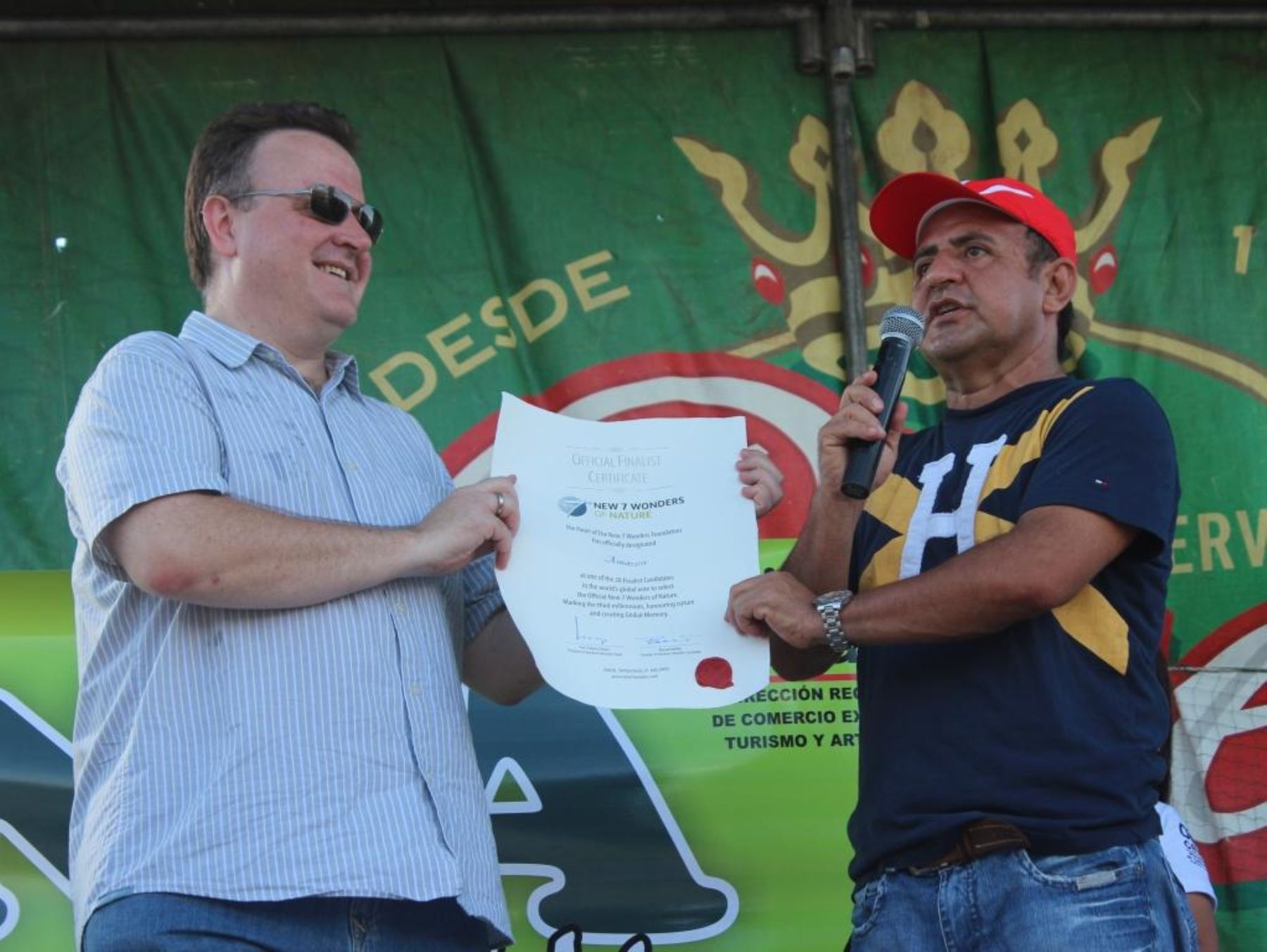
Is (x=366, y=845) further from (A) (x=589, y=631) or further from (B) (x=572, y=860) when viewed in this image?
(B) (x=572, y=860)

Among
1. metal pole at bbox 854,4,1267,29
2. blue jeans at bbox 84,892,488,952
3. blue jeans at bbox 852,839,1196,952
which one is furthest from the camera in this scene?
metal pole at bbox 854,4,1267,29

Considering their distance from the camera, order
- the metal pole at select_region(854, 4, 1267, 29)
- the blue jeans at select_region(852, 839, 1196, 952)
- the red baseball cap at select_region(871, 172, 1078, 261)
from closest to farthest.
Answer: the blue jeans at select_region(852, 839, 1196, 952)
the red baseball cap at select_region(871, 172, 1078, 261)
the metal pole at select_region(854, 4, 1267, 29)

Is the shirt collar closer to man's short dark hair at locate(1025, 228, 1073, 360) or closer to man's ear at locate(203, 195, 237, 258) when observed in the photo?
man's ear at locate(203, 195, 237, 258)

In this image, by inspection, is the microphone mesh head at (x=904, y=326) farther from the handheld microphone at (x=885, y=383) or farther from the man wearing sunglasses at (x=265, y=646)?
the man wearing sunglasses at (x=265, y=646)

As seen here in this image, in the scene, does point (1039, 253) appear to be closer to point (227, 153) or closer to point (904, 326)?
point (904, 326)

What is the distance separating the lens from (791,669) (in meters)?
2.52

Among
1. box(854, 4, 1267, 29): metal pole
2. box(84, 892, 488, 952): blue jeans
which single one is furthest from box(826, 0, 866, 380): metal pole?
box(84, 892, 488, 952): blue jeans

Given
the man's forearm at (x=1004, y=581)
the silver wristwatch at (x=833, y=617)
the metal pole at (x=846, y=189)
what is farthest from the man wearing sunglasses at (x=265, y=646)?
the metal pole at (x=846, y=189)

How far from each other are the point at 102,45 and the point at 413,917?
11.1 feet

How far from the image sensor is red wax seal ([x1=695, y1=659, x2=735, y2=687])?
7.30ft

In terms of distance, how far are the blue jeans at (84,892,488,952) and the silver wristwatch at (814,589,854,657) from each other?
0.64 m

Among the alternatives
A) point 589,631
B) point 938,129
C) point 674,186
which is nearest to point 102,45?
point 674,186

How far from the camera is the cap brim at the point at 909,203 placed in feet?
8.35

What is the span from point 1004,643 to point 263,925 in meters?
1.06
